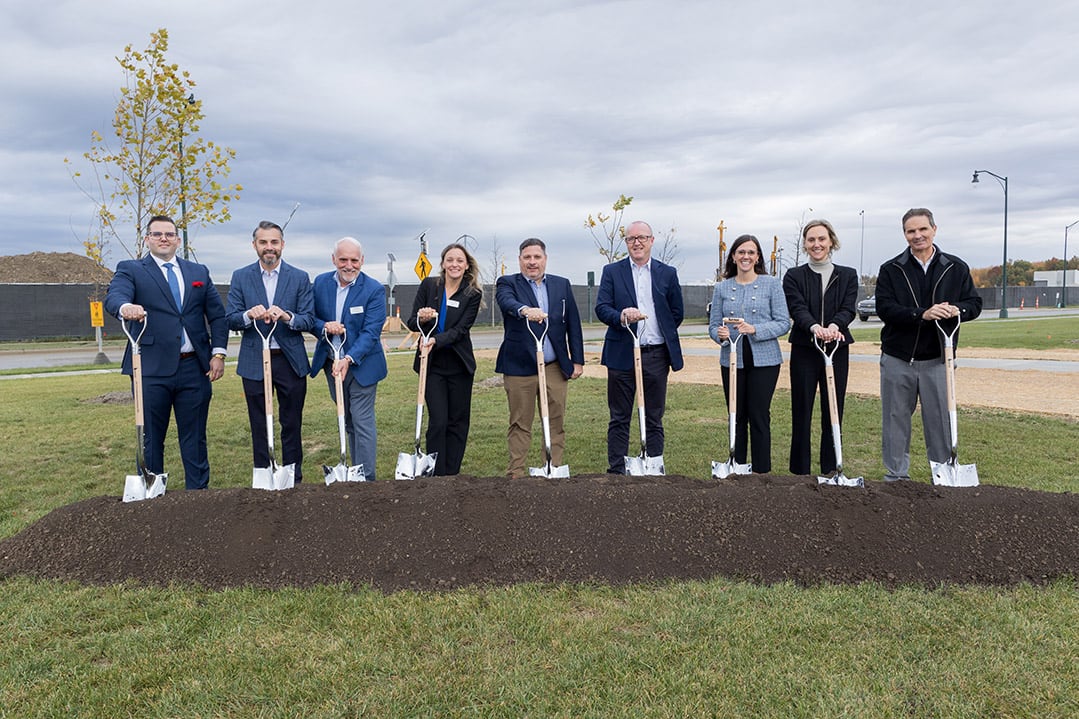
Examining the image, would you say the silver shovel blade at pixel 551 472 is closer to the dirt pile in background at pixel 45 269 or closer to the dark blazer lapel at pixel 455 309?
the dark blazer lapel at pixel 455 309

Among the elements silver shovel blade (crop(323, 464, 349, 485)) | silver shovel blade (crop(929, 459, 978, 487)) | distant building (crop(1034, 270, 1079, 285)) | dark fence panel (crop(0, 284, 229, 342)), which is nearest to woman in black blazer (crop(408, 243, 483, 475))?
silver shovel blade (crop(323, 464, 349, 485))

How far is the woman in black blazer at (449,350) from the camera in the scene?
16.5 feet

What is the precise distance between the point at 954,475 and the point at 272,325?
4.52 meters

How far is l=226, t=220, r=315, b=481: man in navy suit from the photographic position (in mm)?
4840

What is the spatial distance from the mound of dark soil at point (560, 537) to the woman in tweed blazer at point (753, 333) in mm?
1002

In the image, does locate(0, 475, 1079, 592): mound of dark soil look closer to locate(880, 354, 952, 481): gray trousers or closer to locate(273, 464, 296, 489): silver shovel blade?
locate(273, 464, 296, 489): silver shovel blade

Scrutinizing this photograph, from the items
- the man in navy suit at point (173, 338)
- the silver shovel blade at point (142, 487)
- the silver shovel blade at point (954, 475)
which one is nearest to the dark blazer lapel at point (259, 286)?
the man in navy suit at point (173, 338)

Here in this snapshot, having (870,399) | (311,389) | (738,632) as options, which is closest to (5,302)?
(311,389)

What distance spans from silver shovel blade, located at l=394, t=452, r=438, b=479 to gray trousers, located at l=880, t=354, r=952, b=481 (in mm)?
3144

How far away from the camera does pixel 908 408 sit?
488cm

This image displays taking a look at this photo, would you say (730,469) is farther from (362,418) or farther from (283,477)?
(283,477)

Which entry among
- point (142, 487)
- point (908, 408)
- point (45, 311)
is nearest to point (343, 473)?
point (142, 487)

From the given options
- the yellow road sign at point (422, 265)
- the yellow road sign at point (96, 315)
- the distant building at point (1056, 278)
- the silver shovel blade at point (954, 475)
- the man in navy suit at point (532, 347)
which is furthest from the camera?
the distant building at point (1056, 278)

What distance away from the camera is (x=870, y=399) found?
9820 mm
